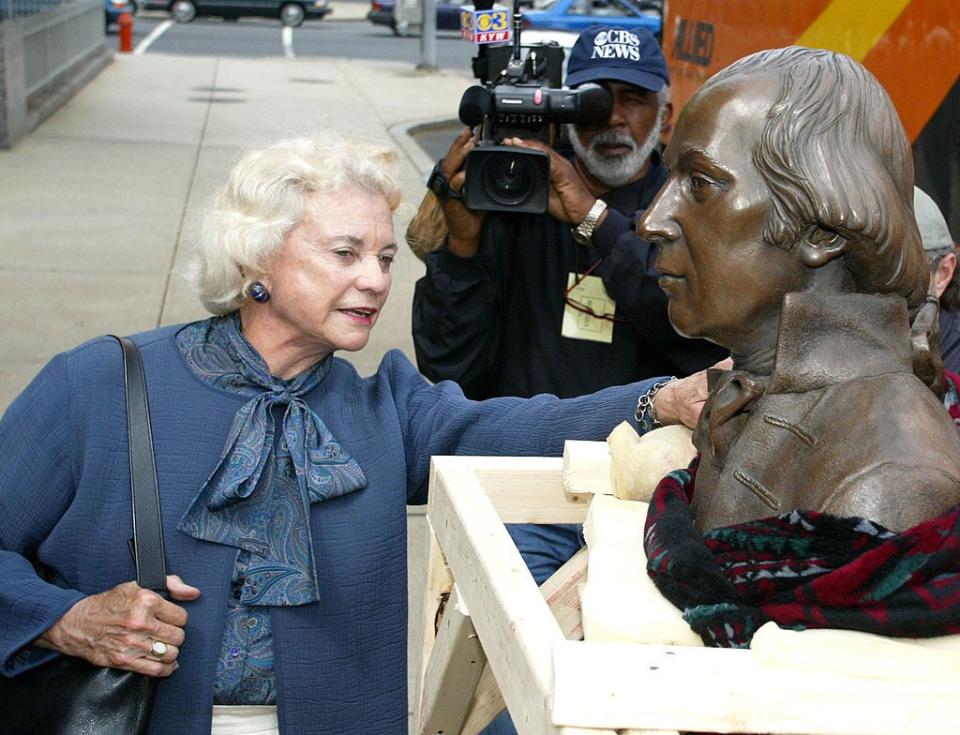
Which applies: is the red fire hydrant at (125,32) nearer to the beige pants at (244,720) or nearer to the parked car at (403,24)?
the parked car at (403,24)

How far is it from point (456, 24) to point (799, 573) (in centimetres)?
2681

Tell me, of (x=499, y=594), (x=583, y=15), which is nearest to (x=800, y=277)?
(x=499, y=594)

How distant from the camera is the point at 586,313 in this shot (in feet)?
10.3

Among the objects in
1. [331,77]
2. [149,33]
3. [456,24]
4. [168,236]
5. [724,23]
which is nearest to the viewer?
[724,23]

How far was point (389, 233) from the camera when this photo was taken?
226 cm

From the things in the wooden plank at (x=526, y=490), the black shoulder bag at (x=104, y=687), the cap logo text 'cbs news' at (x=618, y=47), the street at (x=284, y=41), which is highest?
the cap logo text 'cbs news' at (x=618, y=47)

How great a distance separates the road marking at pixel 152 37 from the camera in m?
20.8

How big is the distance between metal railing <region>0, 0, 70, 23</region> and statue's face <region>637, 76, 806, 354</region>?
10482mm

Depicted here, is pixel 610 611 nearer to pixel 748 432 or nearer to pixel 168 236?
pixel 748 432

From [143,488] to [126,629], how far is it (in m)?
0.23

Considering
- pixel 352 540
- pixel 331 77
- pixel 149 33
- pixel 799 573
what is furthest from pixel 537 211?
pixel 149 33

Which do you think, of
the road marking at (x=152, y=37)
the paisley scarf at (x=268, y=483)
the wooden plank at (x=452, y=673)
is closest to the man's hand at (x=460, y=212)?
the paisley scarf at (x=268, y=483)

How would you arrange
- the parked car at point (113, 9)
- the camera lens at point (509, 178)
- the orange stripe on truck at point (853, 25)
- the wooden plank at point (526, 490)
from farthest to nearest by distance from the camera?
the parked car at point (113, 9) → the orange stripe on truck at point (853, 25) → the camera lens at point (509, 178) → the wooden plank at point (526, 490)

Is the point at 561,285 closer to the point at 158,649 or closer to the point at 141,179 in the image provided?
the point at 158,649
